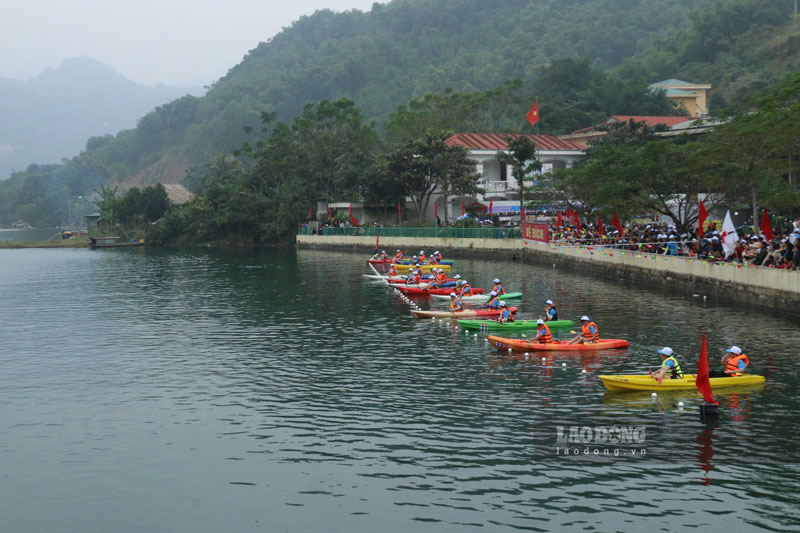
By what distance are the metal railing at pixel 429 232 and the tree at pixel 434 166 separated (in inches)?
221

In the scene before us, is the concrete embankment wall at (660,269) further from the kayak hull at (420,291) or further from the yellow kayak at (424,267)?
the kayak hull at (420,291)

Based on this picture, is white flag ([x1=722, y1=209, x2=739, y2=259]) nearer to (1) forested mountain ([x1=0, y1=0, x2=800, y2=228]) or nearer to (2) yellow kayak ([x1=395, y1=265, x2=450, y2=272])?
(2) yellow kayak ([x1=395, y1=265, x2=450, y2=272])

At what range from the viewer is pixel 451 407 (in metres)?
21.7

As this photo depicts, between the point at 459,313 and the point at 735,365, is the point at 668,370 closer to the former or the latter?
the point at 735,365

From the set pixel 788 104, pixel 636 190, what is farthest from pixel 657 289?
pixel 788 104

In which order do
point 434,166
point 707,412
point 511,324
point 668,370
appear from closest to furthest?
point 707,412
point 668,370
point 511,324
point 434,166

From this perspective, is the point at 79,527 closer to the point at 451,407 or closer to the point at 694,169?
the point at 451,407

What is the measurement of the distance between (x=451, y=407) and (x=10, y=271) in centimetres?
6599

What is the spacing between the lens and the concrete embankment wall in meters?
33.9

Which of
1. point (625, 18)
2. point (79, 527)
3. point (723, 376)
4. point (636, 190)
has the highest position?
point (625, 18)

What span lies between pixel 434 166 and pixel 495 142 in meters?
10.7

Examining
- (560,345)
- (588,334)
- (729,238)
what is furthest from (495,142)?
(560,345)

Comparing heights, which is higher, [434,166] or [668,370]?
[434,166]

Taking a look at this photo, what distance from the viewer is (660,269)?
4438 cm
